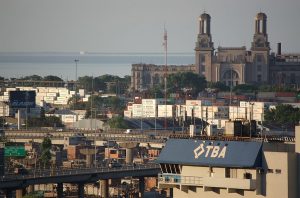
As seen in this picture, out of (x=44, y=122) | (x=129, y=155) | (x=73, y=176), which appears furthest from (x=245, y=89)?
(x=73, y=176)

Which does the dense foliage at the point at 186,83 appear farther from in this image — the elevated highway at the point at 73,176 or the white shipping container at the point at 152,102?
the elevated highway at the point at 73,176

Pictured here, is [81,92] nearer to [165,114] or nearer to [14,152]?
[165,114]

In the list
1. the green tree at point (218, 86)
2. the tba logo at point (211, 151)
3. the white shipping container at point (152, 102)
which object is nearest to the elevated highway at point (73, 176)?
the tba logo at point (211, 151)

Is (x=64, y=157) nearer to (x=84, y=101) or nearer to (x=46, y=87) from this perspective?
(x=84, y=101)

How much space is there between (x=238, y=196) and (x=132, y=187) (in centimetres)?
4502

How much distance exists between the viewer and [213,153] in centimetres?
2722

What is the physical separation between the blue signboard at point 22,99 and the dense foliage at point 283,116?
2134 cm

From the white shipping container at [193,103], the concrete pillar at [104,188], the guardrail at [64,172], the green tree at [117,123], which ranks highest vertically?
the white shipping container at [193,103]

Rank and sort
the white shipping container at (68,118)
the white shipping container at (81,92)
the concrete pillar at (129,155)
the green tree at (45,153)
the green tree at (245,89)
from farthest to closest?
the white shipping container at (81,92), the green tree at (245,89), the white shipping container at (68,118), the concrete pillar at (129,155), the green tree at (45,153)

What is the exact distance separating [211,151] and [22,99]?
10913 cm

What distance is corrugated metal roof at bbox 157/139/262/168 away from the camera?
26.8 meters

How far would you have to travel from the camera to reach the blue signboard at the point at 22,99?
135250 mm

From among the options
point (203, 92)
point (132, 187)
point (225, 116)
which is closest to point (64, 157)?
point (132, 187)

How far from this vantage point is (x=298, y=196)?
1049 inches
